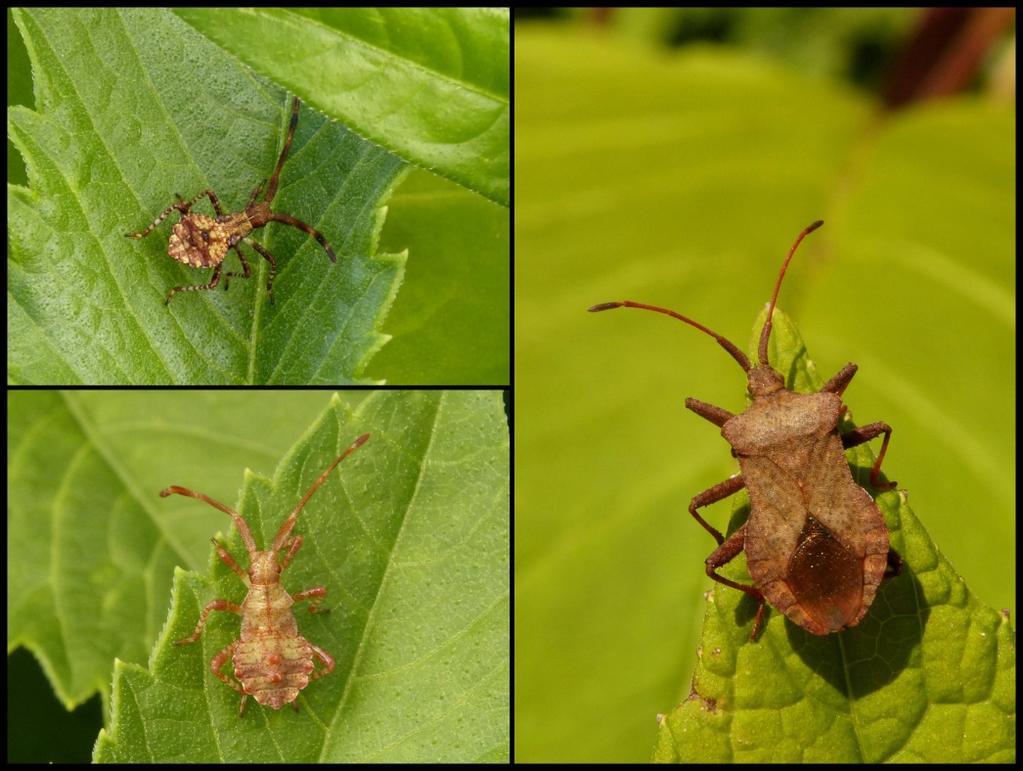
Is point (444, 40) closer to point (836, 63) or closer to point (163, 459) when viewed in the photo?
point (163, 459)

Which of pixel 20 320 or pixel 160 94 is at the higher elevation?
pixel 160 94

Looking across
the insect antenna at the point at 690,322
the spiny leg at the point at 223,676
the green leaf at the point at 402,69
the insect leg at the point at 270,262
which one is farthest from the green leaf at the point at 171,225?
the spiny leg at the point at 223,676

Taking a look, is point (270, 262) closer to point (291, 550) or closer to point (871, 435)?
point (291, 550)

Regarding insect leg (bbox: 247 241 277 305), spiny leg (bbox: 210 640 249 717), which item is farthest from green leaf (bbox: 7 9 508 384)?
spiny leg (bbox: 210 640 249 717)

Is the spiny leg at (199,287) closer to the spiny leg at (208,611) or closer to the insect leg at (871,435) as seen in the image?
the spiny leg at (208,611)

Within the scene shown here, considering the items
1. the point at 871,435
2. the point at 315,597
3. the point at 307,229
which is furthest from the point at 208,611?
the point at 871,435

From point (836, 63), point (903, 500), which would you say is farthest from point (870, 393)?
point (836, 63)
